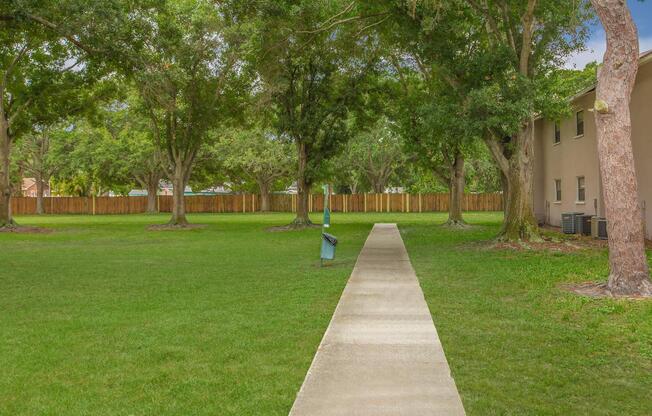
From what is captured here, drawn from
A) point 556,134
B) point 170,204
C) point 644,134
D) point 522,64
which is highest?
point 522,64

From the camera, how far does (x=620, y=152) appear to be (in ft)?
29.5

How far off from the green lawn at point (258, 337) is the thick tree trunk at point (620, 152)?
97 cm

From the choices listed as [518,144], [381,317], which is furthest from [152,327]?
[518,144]

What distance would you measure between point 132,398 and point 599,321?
534 cm

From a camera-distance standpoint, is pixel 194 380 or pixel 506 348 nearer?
pixel 194 380

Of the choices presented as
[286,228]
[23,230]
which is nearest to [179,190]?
[286,228]

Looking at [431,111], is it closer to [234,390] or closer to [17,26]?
[17,26]

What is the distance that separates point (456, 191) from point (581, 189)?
594cm

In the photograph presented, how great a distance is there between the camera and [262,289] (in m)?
9.77

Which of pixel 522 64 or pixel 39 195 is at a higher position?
pixel 522 64

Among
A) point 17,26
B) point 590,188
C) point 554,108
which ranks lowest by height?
point 590,188

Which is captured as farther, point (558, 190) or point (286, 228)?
point (286, 228)

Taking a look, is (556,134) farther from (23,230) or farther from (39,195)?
(39,195)

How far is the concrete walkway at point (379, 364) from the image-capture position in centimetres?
427
